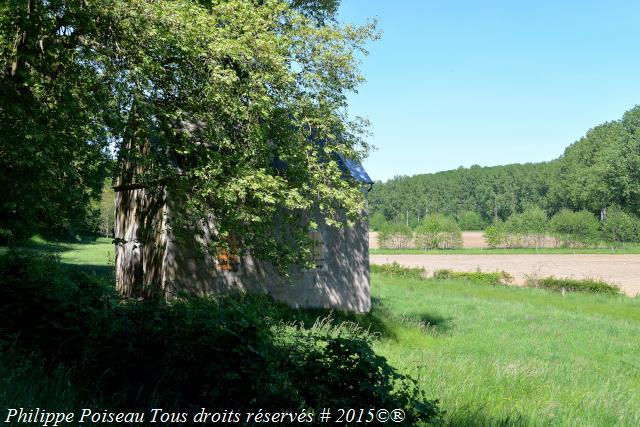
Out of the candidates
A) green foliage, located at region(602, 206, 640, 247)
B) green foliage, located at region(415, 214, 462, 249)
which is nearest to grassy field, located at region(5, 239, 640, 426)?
green foliage, located at region(415, 214, 462, 249)

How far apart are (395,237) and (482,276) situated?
45.7 meters

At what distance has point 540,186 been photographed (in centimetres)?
11638

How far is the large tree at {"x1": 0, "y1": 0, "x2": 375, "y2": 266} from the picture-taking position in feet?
29.6

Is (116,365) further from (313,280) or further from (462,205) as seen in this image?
(462,205)

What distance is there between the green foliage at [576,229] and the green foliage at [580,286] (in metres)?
49.8

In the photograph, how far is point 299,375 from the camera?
17.3 ft

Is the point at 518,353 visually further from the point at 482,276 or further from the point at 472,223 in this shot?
the point at 472,223

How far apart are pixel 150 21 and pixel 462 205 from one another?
5166 inches

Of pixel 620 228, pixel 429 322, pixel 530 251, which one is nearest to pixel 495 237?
pixel 530 251

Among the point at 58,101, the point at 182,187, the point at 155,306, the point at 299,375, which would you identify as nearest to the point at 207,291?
the point at 182,187

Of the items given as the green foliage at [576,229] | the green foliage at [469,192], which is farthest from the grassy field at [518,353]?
the green foliage at [469,192]

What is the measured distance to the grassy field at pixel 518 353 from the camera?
761 cm

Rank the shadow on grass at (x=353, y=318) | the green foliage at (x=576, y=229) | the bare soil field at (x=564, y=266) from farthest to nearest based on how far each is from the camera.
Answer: the green foliage at (x=576, y=229)
the bare soil field at (x=564, y=266)
the shadow on grass at (x=353, y=318)

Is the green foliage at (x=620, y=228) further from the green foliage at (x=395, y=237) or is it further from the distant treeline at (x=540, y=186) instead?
the green foliage at (x=395, y=237)
